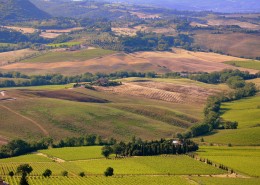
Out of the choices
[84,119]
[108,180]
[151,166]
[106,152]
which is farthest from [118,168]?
[84,119]

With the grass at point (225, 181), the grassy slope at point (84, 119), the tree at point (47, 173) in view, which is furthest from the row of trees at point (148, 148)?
the grass at point (225, 181)

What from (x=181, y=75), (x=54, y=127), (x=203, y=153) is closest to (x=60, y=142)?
(x=54, y=127)

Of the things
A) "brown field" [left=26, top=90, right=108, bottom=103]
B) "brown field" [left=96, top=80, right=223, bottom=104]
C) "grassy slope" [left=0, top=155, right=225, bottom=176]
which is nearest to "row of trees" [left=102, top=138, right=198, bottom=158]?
"grassy slope" [left=0, top=155, right=225, bottom=176]

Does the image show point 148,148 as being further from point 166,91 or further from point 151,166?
point 166,91

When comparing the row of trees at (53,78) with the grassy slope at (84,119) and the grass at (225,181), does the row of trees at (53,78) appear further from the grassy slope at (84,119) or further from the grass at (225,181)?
the grass at (225,181)

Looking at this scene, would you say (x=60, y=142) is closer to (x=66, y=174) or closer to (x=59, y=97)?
(x=66, y=174)

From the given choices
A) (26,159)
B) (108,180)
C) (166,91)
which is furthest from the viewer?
(166,91)
